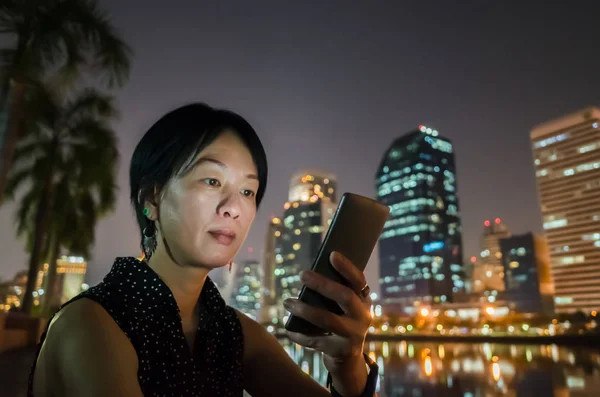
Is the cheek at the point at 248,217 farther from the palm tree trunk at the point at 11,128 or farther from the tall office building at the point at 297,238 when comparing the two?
the tall office building at the point at 297,238

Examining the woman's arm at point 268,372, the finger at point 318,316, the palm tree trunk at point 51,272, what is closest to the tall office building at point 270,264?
the palm tree trunk at point 51,272

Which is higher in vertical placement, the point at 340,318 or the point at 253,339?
the point at 340,318

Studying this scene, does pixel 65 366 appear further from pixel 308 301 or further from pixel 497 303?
pixel 497 303

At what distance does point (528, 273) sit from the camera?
99125 millimetres

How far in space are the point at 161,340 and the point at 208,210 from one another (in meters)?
0.47

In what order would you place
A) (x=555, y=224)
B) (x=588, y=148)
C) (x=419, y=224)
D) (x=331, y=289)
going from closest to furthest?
1. (x=331, y=289)
2. (x=588, y=148)
3. (x=555, y=224)
4. (x=419, y=224)

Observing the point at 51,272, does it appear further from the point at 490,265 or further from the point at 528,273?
the point at 490,265

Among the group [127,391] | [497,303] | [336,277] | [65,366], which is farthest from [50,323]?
[497,303]

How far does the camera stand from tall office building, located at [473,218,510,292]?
98938 millimetres

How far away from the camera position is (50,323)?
1240 mm

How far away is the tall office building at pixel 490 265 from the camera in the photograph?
98.9 m

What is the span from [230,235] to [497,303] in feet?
305

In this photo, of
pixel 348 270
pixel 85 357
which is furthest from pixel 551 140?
pixel 85 357

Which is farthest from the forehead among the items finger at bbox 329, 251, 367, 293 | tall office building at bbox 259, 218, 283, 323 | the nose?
tall office building at bbox 259, 218, 283, 323
